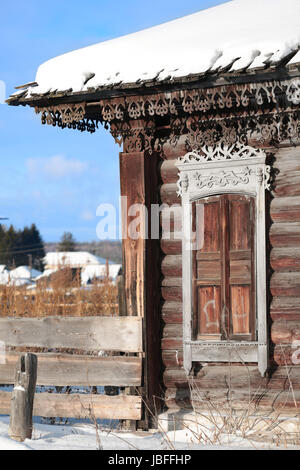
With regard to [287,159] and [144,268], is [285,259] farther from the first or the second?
[144,268]

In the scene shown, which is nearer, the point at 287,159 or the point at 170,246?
the point at 287,159

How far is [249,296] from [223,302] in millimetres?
298

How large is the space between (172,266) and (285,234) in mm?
1359

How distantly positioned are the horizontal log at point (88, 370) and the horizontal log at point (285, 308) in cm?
158

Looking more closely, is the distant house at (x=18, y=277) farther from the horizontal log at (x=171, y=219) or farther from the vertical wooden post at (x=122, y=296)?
the horizontal log at (x=171, y=219)

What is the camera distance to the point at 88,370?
6762 mm

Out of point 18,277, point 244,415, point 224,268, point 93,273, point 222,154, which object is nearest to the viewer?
point 244,415

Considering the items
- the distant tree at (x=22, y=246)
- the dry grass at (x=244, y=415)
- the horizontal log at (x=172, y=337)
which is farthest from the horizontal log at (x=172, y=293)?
the distant tree at (x=22, y=246)

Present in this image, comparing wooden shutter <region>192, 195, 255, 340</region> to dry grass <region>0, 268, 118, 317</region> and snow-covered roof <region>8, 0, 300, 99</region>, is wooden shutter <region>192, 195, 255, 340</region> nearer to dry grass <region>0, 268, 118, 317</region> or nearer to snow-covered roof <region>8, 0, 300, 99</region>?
snow-covered roof <region>8, 0, 300, 99</region>

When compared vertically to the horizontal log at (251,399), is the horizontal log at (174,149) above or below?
above

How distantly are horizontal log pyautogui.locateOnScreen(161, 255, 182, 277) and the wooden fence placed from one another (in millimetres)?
739

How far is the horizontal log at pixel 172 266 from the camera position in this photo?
711 centimetres

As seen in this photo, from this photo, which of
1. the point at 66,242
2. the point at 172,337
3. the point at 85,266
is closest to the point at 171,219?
the point at 172,337

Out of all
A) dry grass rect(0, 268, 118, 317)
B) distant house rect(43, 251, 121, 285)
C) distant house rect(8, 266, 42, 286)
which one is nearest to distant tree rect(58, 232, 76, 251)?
distant house rect(43, 251, 121, 285)
